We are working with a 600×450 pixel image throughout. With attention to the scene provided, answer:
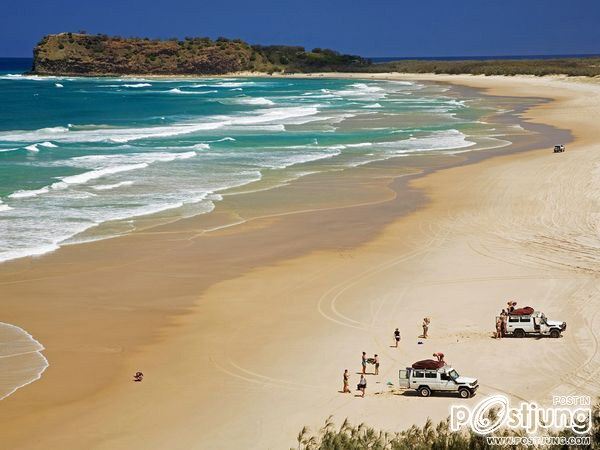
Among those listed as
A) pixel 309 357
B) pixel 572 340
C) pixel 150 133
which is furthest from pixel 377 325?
pixel 150 133

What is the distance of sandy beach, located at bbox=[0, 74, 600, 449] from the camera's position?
1738cm

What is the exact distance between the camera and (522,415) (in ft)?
52.9

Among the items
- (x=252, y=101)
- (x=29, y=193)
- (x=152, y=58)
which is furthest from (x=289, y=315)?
(x=152, y=58)

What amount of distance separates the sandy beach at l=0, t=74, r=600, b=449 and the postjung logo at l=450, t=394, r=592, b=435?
0.52 meters

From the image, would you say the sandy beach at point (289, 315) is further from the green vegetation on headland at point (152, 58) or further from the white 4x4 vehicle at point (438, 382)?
the green vegetation on headland at point (152, 58)

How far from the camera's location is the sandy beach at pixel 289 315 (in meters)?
17.4

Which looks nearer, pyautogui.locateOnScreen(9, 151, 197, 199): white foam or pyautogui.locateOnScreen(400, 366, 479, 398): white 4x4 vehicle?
pyautogui.locateOnScreen(400, 366, 479, 398): white 4x4 vehicle

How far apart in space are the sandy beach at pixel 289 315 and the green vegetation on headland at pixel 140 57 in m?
151

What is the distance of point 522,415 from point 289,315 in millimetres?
8560

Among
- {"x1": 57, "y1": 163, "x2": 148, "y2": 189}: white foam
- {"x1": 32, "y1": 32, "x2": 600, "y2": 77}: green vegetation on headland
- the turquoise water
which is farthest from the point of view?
{"x1": 32, "y1": 32, "x2": 600, "y2": 77}: green vegetation on headland

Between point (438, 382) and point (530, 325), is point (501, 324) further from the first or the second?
point (438, 382)

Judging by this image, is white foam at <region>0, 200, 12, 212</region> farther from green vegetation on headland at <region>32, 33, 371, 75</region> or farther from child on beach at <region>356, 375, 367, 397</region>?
green vegetation on headland at <region>32, 33, 371, 75</region>

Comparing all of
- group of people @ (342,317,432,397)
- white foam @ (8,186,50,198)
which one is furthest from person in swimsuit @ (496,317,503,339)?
white foam @ (8,186,50,198)

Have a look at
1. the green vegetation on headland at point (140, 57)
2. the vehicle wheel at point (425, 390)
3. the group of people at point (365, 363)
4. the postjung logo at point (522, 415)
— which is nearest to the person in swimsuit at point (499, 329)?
the group of people at point (365, 363)
